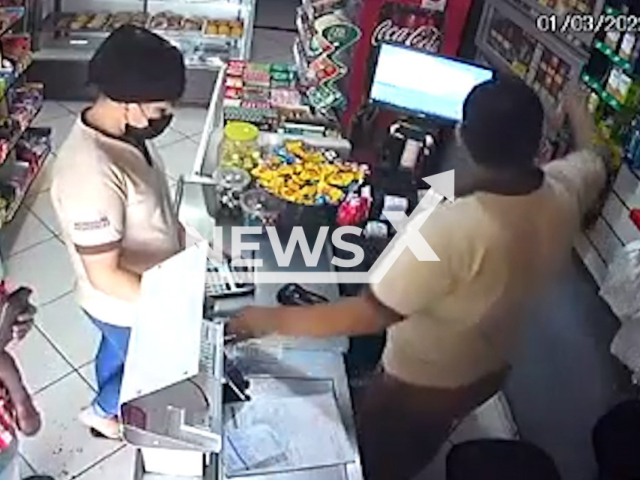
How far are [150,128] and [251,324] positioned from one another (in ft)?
2.23

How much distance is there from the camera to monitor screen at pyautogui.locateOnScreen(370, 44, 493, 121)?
3445mm

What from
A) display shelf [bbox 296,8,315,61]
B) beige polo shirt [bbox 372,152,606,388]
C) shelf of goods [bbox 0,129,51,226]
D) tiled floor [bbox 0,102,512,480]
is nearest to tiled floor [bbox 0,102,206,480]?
tiled floor [bbox 0,102,512,480]

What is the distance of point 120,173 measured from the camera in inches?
86.0

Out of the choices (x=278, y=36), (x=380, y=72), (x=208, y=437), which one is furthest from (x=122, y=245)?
(x=278, y=36)

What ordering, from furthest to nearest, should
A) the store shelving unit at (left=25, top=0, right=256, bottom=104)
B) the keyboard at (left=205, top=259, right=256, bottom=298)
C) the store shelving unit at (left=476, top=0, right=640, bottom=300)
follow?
1. the store shelving unit at (left=25, top=0, right=256, bottom=104)
2. the store shelving unit at (left=476, top=0, right=640, bottom=300)
3. the keyboard at (left=205, top=259, right=256, bottom=298)

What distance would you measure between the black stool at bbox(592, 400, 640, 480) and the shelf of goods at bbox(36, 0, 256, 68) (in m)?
4.24

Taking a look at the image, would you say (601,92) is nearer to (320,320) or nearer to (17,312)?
(320,320)

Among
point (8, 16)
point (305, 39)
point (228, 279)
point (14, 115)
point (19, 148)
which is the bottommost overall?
point (19, 148)

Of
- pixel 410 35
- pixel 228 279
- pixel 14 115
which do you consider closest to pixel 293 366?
pixel 228 279

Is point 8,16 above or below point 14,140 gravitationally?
above

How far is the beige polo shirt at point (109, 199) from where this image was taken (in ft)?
7.01

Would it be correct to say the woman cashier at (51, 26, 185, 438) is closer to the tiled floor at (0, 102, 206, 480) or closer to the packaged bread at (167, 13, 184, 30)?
the tiled floor at (0, 102, 206, 480)

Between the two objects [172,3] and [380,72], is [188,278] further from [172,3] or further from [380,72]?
[172,3]
